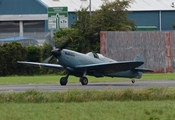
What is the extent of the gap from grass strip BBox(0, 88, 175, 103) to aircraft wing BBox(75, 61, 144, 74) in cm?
1148

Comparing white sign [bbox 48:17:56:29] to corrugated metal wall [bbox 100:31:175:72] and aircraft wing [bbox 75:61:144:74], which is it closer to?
corrugated metal wall [bbox 100:31:175:72]

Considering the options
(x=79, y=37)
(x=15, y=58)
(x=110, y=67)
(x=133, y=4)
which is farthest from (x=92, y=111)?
(x=133, y=4)

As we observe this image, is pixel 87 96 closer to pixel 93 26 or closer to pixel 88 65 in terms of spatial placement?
pixel 88 65

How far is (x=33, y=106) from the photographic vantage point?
20.0 meters

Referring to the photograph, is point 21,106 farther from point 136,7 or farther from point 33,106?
point 136,7

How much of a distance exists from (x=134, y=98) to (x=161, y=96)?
38.9 inches

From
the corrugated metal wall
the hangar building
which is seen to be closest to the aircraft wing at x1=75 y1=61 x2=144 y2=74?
the corrugated metal wall

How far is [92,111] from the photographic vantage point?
18297 millimetres

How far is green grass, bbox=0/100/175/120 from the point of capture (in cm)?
1714

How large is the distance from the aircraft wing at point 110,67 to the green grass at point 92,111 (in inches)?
507

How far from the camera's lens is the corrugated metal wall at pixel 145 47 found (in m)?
52.5

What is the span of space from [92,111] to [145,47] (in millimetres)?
35052

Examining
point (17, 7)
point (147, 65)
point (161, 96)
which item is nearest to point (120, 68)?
point (161, 96)

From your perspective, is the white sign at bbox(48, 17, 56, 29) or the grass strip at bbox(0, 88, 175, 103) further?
the white sign at bbox(48, 17, 56, 29)
